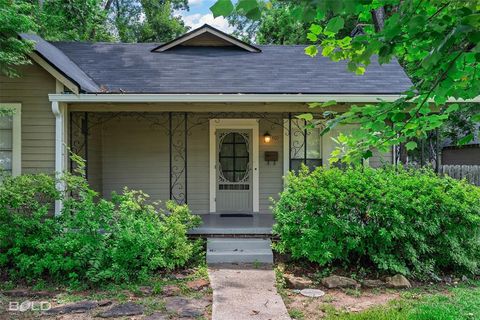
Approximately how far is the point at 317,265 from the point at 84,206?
11.1 ft

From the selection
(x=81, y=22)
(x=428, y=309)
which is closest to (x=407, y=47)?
(x=428, y=309)

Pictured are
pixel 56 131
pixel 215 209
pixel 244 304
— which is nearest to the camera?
pixel 244 304

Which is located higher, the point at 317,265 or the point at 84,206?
the point at 84,206

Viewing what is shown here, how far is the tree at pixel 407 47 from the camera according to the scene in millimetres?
1667

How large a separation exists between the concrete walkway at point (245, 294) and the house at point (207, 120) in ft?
4.31

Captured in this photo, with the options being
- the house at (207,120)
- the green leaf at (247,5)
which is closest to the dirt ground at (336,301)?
the house at (207,120)

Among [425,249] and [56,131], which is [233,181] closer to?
[56,131]

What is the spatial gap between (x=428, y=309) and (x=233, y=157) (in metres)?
5.15

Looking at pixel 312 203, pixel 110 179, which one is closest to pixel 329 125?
pixel 312 203

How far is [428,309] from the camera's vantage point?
416cm

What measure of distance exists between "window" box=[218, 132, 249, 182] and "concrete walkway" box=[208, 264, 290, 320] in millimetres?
2991

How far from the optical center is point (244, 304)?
4.31 metres

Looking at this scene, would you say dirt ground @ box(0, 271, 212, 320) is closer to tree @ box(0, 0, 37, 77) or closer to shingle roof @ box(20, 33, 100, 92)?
tree @ box(0, 0, 37, 77)

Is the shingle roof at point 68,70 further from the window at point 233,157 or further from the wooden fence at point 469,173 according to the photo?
the wooden fence at point 469,173
